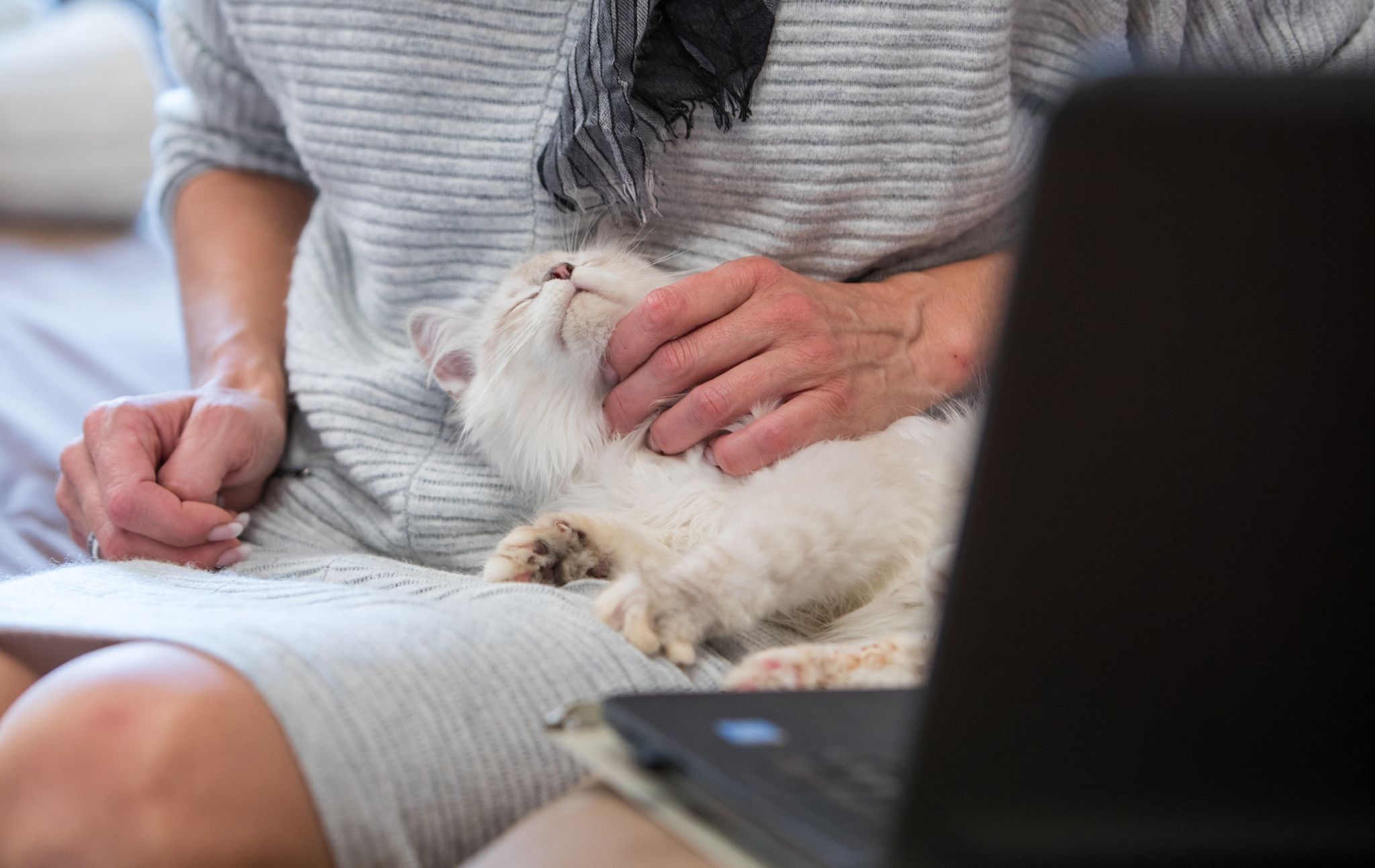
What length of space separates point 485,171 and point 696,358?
37cm

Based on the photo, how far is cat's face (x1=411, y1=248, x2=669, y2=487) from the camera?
133cm

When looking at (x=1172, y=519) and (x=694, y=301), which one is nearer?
(x=1172, y=519)

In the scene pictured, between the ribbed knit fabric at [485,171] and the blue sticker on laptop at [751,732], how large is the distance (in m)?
0.34

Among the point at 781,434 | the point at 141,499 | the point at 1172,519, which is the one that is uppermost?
the point at 1172,519

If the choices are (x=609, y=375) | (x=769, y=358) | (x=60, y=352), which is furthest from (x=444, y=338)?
(x=60, y=352)

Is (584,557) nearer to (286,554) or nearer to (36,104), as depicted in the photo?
(286,554)

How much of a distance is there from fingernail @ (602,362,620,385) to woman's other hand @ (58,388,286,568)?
432 mm

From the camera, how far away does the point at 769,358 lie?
1182 mm

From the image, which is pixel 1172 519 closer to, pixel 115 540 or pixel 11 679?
pixel 11 679

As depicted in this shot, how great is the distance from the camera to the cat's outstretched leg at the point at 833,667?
880 millimetres

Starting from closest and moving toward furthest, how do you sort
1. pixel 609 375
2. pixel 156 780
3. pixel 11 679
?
pixel 156 780
pixel 11 679
pixel 609 375

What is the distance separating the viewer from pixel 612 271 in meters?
1.33

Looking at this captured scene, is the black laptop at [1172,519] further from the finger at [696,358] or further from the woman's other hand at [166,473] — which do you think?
the woman's other hand at [166,473]

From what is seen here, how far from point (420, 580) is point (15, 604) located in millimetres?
378
